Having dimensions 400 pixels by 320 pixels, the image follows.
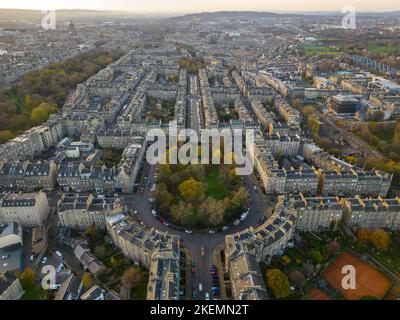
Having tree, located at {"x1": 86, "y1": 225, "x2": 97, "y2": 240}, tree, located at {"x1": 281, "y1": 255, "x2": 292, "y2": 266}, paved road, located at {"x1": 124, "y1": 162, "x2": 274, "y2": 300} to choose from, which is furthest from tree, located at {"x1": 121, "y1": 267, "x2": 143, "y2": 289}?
tree, located at {"x1": 281, "y1": 255, "x2": 292, "y2": 266}

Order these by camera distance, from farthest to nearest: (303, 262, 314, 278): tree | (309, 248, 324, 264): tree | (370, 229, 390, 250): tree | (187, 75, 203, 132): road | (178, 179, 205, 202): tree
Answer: (187, 75, 203, 132): road → (178, 179, 205, 202): tree → (370, 229, 390, 250): tree → (309, 248, 324, 264): tree → (303, 262, 314, 278): tree

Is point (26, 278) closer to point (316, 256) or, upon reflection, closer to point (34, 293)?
point (34, 293)

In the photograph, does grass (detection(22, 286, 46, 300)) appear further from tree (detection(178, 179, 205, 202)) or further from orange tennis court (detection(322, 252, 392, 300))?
orange tennis court (detection(322, 252, 392, 300))

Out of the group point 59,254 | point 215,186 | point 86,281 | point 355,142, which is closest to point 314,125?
point 355,142

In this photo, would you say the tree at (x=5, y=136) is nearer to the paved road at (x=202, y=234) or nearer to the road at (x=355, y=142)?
the paved road at (x=202, y=234)

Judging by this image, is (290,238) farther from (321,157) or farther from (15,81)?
(15,81)

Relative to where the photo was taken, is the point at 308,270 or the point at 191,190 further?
the point at 191,190
